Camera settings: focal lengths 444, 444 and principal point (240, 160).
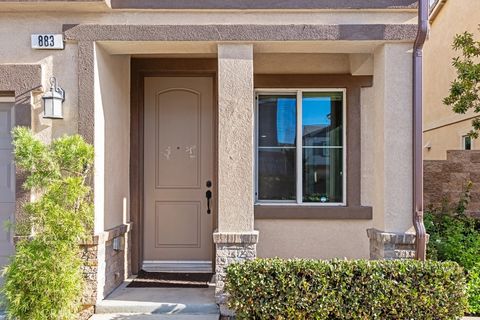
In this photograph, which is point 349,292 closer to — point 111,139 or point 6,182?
point 111,139

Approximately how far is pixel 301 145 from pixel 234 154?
5.07 feet

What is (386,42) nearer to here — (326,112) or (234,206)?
(326,112)

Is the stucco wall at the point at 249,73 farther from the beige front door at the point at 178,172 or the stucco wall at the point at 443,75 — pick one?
the stucco wall at the point at 443,75

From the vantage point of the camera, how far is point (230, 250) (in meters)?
4.91

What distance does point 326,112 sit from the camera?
247 inches

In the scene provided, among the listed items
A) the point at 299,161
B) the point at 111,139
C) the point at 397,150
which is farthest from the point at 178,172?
the point at 397,150

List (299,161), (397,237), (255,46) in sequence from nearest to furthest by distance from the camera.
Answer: (397,237), (255,46), (299,161)

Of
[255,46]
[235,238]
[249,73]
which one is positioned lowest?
[235,238]

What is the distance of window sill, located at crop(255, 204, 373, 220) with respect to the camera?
596cm

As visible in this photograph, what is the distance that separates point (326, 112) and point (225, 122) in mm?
1914

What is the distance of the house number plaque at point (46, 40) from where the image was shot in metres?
4.98

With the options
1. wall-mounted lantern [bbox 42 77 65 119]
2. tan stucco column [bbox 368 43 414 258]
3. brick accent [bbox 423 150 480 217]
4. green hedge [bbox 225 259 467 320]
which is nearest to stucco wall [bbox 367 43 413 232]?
tan stucco column [bbox 368 43 414 258]

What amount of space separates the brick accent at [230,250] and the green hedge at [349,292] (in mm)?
484

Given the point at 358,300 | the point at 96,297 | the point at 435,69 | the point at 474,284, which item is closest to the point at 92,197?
the point at 96,297
